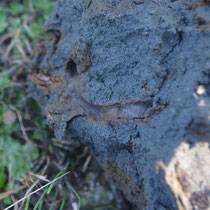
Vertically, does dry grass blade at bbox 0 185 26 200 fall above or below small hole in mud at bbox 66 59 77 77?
below

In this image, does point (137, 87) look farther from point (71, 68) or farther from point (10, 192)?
point (10, 192)

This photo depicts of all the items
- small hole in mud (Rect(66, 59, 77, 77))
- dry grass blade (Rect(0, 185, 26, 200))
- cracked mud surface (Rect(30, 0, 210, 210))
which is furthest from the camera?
dry grass blade (Rect(0, 185, 26, 200))

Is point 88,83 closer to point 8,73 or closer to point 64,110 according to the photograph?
point 64,110

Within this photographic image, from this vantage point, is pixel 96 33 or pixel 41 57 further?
pixel 41 57

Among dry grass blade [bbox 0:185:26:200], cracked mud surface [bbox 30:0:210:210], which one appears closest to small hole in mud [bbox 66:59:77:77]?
cracked mud surface [bbox 30:0:210:210]

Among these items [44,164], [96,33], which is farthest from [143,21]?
[44,164]

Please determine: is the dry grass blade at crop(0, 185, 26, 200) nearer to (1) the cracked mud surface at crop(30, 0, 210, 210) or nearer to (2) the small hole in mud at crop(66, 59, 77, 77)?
(1) the cracked mud surface at crop(30, 0, 210, 210)

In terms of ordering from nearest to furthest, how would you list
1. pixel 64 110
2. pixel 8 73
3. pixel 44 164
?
pixel 64 110
pixel 44 164
pixel 8 73

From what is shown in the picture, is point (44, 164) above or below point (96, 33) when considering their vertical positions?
below

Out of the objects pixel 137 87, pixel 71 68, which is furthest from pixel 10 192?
pixel 137 87
